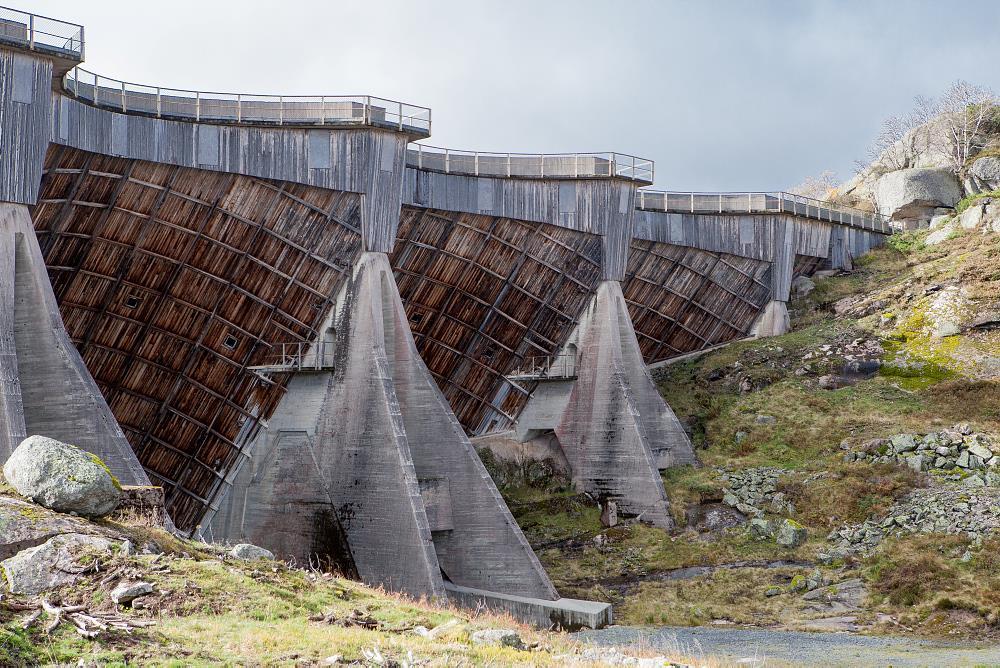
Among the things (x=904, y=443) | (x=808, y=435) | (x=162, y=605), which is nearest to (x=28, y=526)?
(x=162, y=605)

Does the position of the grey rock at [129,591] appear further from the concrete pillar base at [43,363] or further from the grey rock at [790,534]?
the grey rock at [790,534]

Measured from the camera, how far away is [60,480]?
59.7 ft

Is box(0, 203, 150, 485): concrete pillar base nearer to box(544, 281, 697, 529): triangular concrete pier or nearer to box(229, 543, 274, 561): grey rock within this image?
box(229, 543, 274, 561): grey rock

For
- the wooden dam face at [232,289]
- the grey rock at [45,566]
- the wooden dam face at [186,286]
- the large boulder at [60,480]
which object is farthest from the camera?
the wooden dam face at [232,289]

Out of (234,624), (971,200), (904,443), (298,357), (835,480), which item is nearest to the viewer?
(234,624)

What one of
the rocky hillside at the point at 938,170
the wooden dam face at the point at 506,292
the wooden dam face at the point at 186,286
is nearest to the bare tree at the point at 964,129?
the rocky hillside at the point at 938,170

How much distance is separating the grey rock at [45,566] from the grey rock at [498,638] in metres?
5.75

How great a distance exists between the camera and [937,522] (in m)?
32.2

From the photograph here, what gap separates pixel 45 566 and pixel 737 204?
3949 cm

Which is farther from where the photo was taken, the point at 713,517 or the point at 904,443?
the point at 713,517

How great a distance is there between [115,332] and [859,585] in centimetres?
2282

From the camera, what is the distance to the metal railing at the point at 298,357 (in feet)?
112

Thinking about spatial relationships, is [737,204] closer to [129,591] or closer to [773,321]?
[773,321]

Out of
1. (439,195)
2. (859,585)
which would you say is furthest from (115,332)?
(859,585)
